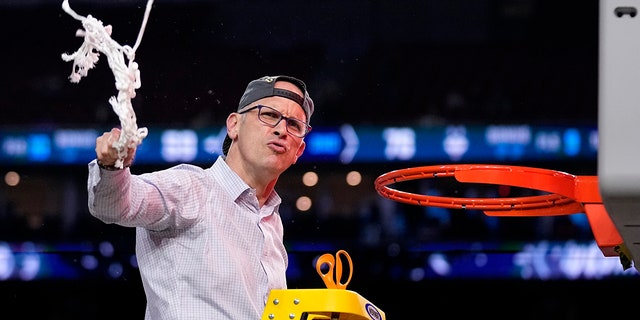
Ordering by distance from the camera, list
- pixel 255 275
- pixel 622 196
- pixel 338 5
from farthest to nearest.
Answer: pixel 338 5, pixel 255 275, pixel 622 196

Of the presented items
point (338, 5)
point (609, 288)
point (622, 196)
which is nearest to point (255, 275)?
point (622, 196)

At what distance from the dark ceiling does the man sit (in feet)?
4.18

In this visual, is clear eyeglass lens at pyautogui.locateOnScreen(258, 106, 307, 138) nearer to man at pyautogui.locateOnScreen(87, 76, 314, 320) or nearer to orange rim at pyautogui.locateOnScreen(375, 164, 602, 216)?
man at pyautogui.locateOnScreen(87, 76, 314, 320)

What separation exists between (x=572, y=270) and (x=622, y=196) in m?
2.63

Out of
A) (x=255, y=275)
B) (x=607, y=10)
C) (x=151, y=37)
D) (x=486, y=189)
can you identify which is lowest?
(x=486, y=189)

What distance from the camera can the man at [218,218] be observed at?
60.7 inches

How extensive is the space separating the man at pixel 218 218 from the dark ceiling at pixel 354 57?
1.28 metres

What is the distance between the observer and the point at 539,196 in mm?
1346

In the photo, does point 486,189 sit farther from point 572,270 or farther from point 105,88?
point 105,88

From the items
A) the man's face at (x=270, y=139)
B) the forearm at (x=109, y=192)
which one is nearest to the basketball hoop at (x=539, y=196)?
the man's face at (x=270, y=139)

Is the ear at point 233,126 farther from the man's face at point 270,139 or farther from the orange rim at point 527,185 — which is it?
the orange rim at point 527,185

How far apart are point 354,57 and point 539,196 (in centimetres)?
181

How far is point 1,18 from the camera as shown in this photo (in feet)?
10.5

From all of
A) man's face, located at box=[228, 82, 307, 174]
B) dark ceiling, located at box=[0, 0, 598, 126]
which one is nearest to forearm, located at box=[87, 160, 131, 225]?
man's face, located at box=[228, 82, 307, 174]
